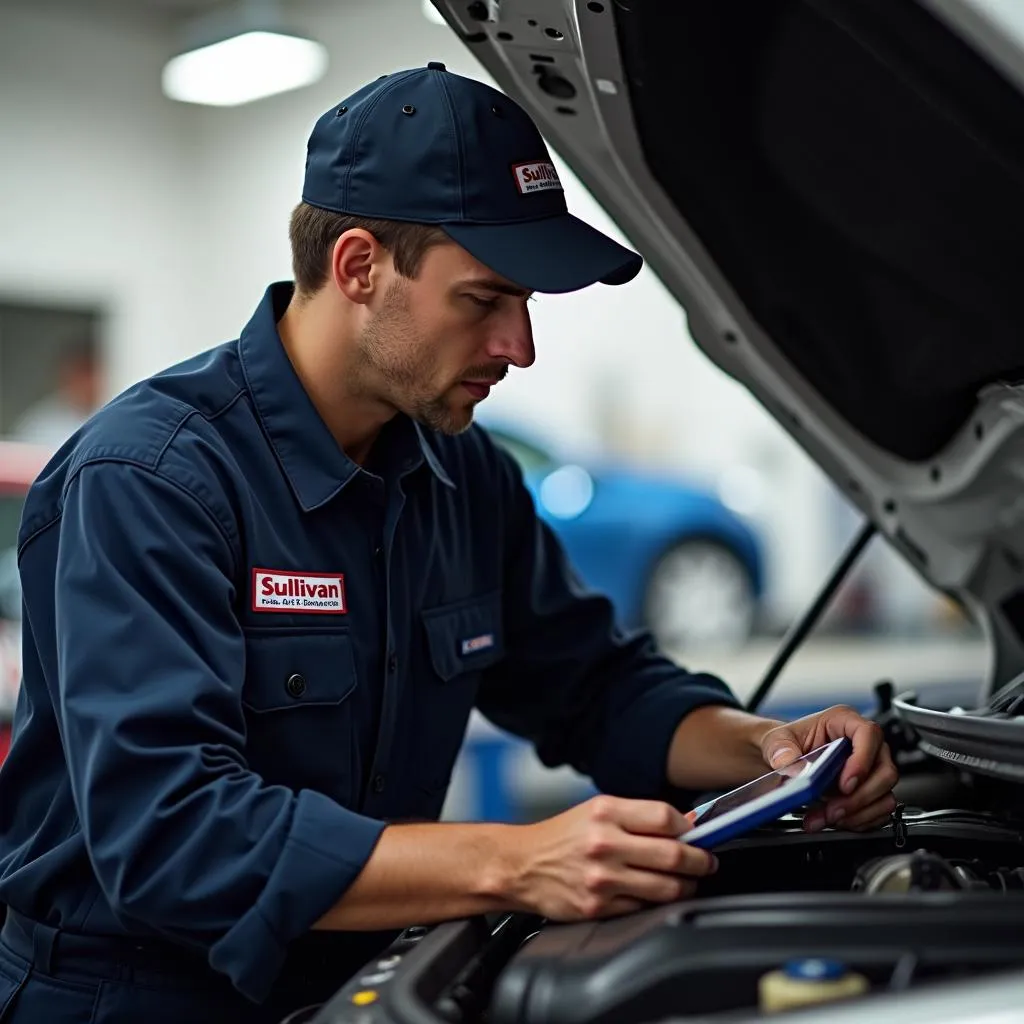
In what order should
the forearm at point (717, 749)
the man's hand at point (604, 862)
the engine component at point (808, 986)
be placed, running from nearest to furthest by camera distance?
the engine component at point (808, 986) < the man's hand at point (604, 862) < the forearm at point (717, 749)

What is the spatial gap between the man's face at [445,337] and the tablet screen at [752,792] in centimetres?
43

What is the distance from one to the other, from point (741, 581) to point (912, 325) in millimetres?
4865

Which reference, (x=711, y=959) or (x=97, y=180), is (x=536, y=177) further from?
(x=97, y=180)

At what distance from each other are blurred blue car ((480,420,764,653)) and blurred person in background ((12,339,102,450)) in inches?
107

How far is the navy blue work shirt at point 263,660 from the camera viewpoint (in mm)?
1068

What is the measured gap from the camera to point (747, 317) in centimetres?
161

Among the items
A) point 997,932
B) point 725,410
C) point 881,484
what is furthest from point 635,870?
point 725,410

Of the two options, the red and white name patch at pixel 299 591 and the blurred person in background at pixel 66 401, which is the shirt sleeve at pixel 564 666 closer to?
the red and white name patch at pixel 299 591

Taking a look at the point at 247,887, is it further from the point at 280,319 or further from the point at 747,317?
the point at 747,317

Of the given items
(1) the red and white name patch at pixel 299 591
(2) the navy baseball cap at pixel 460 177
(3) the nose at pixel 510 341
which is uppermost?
(2) the navy baseball cap at pixel 460 177

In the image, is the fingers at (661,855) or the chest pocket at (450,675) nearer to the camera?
the fingers at (661,855)

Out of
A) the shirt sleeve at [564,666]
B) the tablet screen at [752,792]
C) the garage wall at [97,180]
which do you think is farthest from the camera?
the garage wall at [97,180]

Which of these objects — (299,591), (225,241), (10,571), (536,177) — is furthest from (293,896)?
(225,241)

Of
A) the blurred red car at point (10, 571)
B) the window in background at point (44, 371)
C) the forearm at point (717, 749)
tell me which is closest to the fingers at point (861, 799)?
the forearm at point (717, 749)
